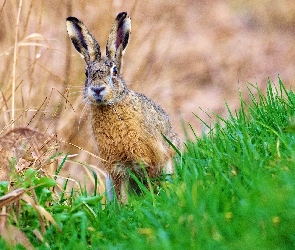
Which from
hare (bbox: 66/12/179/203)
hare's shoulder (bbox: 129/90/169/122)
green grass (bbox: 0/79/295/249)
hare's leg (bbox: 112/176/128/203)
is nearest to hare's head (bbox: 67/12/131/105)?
hare (bbox: 66/12/179/203)

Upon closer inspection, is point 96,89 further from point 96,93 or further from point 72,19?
point 72,19

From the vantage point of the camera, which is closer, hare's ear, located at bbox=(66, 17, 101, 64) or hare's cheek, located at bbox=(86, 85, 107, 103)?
hare's cheek, located at bbox=(86, 85, 107, 103)

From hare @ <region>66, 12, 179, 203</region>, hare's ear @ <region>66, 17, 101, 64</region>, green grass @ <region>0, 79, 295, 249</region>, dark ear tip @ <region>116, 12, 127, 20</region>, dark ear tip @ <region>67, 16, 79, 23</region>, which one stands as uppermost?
dark ear tip @ <region>116, 12, 127, 20</region>

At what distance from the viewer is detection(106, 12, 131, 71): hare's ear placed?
615cm

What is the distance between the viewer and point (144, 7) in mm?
10086

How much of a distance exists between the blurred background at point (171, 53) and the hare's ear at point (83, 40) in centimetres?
170

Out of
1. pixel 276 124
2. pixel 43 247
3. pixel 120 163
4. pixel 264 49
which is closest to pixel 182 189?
pixel 43 247

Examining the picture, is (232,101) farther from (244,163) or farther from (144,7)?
(244,163)

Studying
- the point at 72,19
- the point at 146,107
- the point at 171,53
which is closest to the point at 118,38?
the point at 72,19

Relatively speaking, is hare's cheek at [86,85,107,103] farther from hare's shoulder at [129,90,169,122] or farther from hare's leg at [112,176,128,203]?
hare's leg at [112,176,128,203]

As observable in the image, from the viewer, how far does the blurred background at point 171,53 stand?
29.0 feet

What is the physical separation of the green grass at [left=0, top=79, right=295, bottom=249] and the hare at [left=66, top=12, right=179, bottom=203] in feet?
3.20

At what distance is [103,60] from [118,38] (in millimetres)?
272

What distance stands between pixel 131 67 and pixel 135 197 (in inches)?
201
